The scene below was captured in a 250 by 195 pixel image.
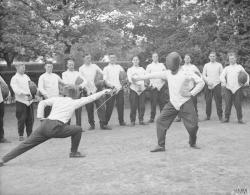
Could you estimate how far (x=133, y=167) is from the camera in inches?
263

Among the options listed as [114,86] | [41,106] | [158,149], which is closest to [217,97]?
[114,86]

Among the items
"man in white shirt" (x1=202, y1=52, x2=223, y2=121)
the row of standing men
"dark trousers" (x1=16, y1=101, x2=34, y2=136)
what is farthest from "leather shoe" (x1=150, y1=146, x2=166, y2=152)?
"man in white shirt" (x1=202, y1=52, x2=223, y2=121)

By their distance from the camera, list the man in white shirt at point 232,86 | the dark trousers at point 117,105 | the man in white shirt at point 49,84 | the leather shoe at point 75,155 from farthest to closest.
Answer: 1. the dark trousers at point 117,105
2. the man in white shirt at point 232,86
3. the man in white shirt at point 49,84
4. the leather shoe at point 75,155

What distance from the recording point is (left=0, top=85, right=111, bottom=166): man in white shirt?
276 inches

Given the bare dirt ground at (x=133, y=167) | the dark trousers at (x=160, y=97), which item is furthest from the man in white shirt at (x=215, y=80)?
the bare dirt ground at (x=133, y=167)

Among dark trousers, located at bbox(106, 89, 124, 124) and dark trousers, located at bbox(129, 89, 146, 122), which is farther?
dark trousers, located at bbox(129, 89, 146, 122)

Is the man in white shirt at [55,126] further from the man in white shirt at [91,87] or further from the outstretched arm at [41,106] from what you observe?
the man in white shirt at [91,87]

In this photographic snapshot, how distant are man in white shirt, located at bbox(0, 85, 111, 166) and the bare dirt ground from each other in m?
0.30

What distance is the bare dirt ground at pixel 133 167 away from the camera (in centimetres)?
557

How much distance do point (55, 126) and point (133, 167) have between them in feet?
5.07

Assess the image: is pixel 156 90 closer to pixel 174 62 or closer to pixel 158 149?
pixel 174 62

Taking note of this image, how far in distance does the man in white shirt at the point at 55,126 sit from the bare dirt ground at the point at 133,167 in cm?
30

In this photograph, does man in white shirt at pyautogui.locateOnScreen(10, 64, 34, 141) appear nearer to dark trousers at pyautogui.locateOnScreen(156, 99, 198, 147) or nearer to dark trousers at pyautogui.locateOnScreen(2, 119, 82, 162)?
dark trousers at pyautogui.locateOnScreen(2, 119, 82, 162)

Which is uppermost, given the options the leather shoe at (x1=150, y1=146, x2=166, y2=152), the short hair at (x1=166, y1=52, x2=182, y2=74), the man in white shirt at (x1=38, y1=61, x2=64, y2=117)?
the short hair at (x1=166, y1=52, x2=182, y2=74)
